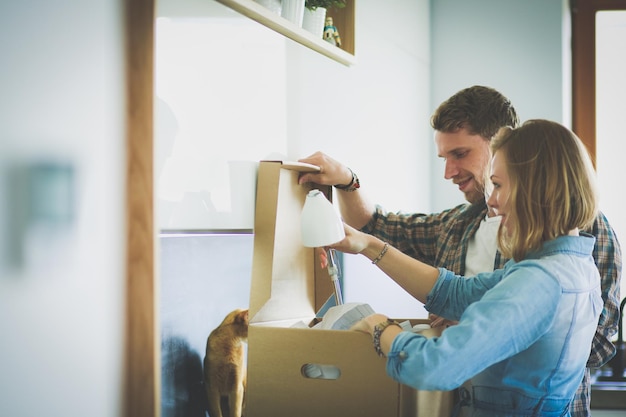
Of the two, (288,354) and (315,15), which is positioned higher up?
(315,15)

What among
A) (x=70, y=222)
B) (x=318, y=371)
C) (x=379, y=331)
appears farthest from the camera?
(x=318, y=371)

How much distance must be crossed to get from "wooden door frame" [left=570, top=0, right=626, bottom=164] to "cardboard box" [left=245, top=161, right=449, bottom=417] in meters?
1.89

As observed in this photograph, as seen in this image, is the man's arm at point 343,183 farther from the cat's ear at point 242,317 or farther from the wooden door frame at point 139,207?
the wooden door frame at point 139,207

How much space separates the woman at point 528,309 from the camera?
3.16 feet

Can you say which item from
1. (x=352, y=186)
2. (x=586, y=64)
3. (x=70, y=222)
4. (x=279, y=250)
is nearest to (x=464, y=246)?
(x=352, y=186)

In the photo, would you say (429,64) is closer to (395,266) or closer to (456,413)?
(395,266)

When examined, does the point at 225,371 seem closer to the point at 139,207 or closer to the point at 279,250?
the point at 279,250

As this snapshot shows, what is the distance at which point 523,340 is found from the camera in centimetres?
98

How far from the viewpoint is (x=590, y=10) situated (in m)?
2.77

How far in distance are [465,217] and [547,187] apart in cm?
64

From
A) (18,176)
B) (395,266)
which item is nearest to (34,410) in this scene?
(18,176)

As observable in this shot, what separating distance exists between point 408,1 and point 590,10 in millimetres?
824

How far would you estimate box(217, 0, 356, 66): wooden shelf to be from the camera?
131cm

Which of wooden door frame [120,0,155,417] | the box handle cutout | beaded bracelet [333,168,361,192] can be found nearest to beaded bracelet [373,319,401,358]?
the box handle cutout
